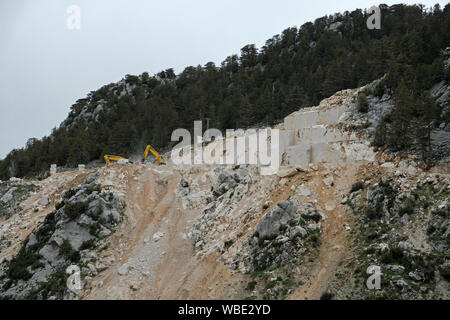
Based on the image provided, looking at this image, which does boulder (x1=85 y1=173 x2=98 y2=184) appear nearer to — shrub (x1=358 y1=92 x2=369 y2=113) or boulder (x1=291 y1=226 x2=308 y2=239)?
boulder (x1=291 y1=226 x2=308 y2=239)

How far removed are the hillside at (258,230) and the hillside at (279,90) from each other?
311 cm

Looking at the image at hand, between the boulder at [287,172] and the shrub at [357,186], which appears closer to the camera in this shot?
the shrub at [357,186]

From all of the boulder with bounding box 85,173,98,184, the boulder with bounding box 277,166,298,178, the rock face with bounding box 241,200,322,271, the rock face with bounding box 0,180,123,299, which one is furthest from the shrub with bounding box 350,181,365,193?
the boulder with bounding box 85,173,98,184

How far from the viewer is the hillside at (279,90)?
94.3ft

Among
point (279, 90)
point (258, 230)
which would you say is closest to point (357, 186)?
point (258, 230)

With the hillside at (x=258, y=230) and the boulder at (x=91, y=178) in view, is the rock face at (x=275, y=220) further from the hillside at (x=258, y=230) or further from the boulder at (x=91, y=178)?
the boulder at (x=91, y=178)

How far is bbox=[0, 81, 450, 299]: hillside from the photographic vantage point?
1791 cm

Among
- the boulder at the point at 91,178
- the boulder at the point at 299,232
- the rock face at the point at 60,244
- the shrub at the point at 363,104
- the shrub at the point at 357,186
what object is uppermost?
the shrub at the point at 363,104

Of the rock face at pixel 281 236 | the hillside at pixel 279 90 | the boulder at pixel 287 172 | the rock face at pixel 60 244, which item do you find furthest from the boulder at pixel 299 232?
the rock face at pixel 60 244

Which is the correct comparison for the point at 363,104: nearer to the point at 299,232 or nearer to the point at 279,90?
the point at 299,232

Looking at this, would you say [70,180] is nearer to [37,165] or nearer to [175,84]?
[37,165]

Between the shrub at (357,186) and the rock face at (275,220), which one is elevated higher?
the shrub at (357,186)
